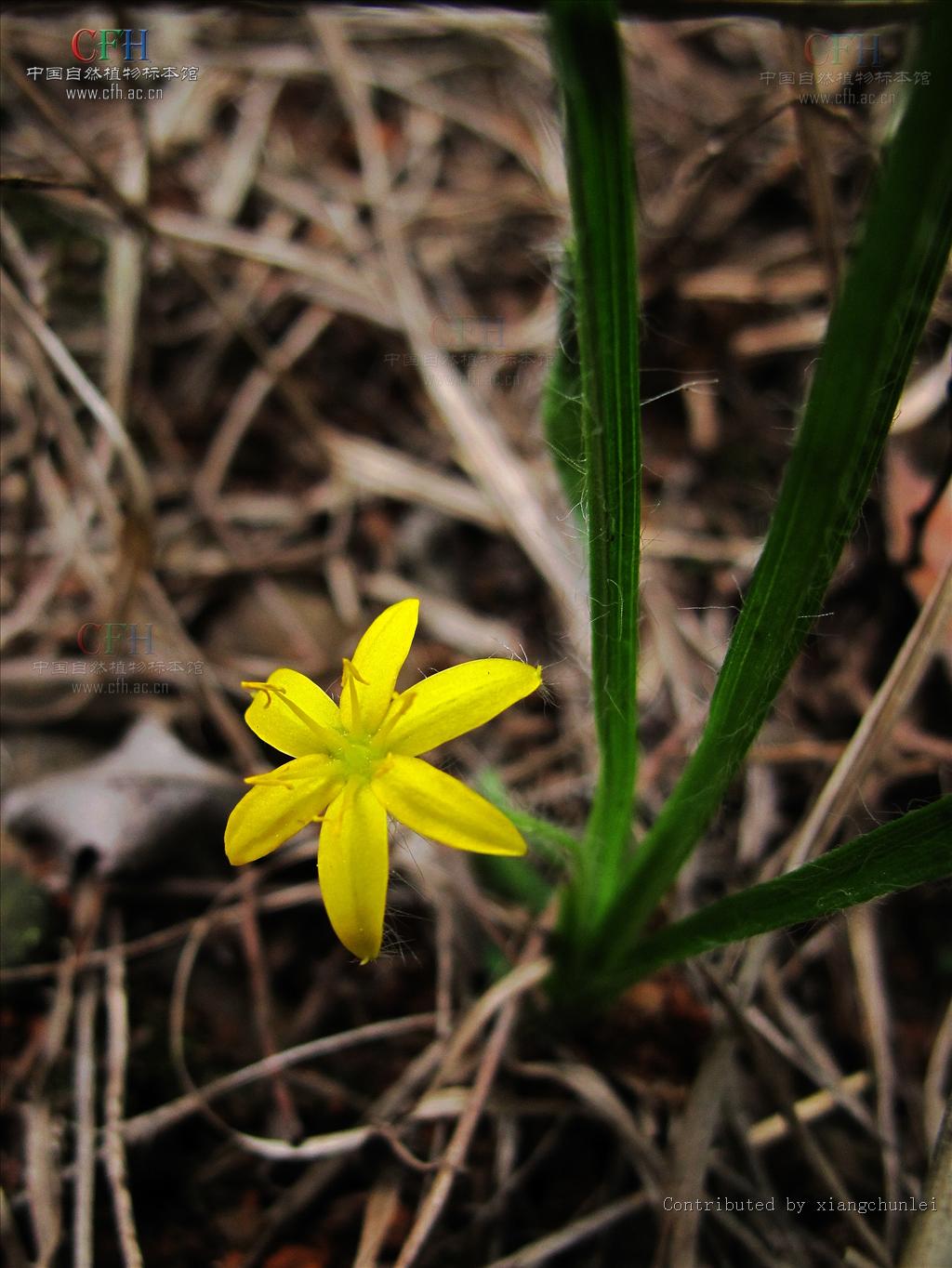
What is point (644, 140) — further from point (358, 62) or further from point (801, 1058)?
point (801, 1058)

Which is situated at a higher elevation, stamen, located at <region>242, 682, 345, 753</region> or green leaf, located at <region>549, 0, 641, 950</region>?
green leaf, located at <region>549, 0, 641, 950</region>

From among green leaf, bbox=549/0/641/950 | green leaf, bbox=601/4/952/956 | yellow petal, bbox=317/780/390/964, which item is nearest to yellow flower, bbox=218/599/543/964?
yellow petal, bbox=317/780/390/964

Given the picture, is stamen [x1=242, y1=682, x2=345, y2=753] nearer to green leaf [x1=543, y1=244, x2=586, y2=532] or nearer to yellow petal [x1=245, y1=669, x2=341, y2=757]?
yellow petal [x1=245, y1=669, x2=341, y2=757]

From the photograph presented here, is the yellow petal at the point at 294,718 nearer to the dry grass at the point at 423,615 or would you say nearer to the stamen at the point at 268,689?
the stamen at the point at 268,689

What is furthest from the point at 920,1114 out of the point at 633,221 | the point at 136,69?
the point at 136,69

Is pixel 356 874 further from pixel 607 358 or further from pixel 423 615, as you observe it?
pixel 423 615

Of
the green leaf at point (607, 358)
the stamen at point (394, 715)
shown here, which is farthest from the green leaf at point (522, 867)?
the stamen at point (394, 715)
